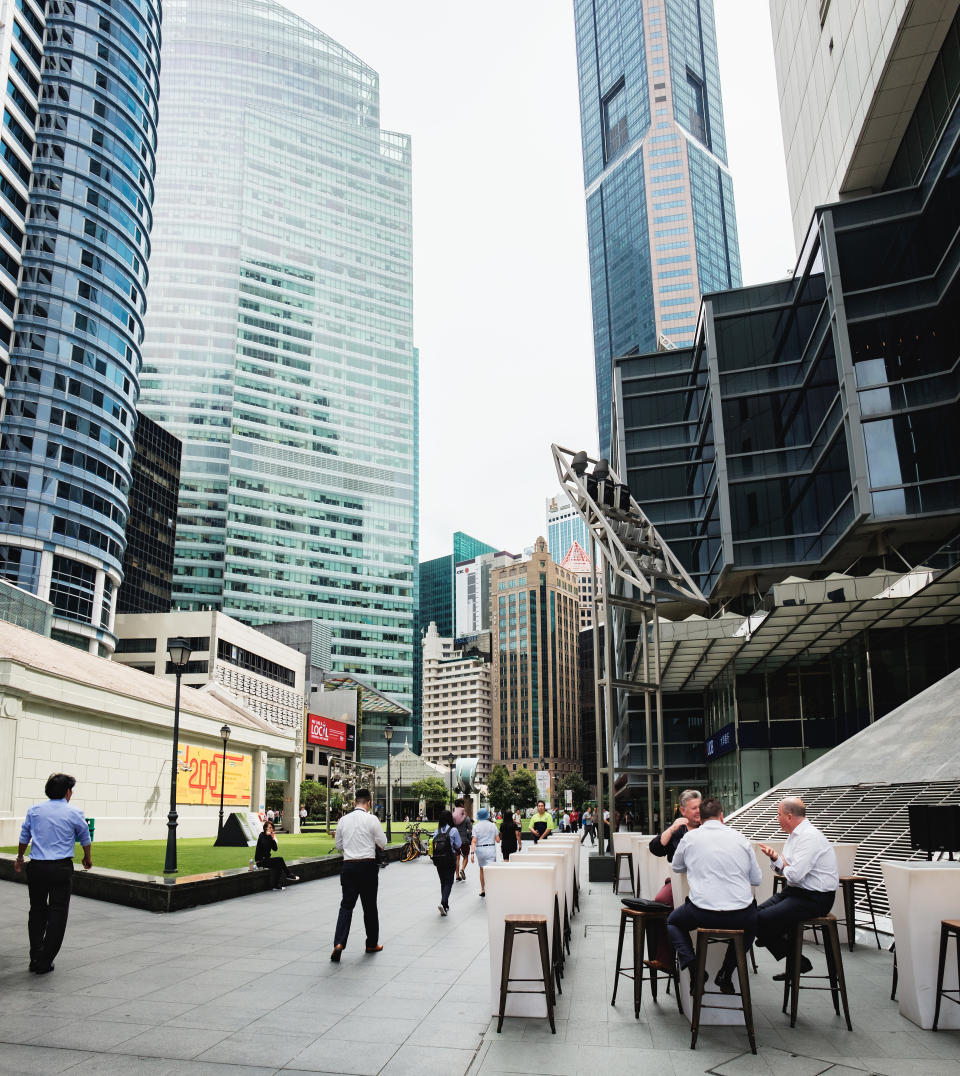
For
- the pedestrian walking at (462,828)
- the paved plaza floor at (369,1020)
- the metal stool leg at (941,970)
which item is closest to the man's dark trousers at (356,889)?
the paved plaza floor at (369,1020)

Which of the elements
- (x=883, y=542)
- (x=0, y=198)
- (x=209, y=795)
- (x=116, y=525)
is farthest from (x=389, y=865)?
(x=0, y=198)

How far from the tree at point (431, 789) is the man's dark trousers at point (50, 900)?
82.0 meters

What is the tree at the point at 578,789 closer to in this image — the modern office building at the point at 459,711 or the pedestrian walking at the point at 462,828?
the modern office building at the point at 459,711

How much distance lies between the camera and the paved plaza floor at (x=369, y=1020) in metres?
5.21

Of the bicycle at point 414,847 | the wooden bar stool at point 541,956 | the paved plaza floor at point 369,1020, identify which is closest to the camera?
the paved plaza floor at point 369,1020

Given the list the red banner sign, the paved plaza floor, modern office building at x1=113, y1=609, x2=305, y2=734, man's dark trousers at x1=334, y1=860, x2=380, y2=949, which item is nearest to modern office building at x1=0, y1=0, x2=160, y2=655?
Result: modern office building at x1=113, y1=609, x2=305, y2=734

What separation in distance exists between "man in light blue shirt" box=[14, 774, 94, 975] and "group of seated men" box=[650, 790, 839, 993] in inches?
217

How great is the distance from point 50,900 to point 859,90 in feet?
125

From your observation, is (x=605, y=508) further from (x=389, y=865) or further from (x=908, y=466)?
(x=908, y=466)

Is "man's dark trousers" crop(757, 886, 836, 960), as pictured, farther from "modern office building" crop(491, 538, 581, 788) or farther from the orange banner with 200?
"modern office building" crop(491, 538, 581, 788)

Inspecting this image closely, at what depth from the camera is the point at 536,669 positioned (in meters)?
177

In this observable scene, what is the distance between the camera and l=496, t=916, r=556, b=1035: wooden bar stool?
6043mm

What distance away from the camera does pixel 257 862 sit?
1664cm

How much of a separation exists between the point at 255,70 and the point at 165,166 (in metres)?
31.4
